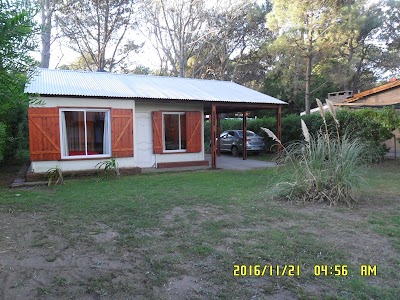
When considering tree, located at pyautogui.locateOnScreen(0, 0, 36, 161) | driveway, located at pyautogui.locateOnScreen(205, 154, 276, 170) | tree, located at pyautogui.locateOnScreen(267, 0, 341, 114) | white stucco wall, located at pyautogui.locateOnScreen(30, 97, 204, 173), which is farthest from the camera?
tree, located at pyautogui.locateOnScreen(267, 0, 341, 114)

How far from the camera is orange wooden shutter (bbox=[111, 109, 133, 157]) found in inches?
444

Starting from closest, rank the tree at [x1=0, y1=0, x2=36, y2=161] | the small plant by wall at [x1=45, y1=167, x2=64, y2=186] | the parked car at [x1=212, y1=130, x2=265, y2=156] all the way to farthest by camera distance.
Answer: the tree at [x1=0, y1=0, x2=36, y2=161], the small plant by wall at [x1=45, y1=167, x2=64, y2=186], the parked car at [x1=212, y1=130, x2=265, y2=156]

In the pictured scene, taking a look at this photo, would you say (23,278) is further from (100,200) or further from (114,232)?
(100,200)

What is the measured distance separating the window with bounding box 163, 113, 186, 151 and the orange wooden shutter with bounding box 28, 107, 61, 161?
395 cm

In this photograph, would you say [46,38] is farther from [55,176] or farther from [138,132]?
[55,176]

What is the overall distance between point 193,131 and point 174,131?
75 centimetres

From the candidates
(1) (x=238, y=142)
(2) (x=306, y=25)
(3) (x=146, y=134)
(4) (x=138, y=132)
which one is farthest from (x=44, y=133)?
(2) (x=306, y=25)

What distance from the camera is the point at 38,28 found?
4148 millimetres

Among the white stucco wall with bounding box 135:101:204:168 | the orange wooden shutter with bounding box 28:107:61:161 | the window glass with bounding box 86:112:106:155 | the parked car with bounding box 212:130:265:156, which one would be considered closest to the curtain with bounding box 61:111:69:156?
the orange wooden shutter with bounding box 28:107:61:161

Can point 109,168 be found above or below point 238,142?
below

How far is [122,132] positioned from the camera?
11406 millimetres

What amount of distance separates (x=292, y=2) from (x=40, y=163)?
15907 mm

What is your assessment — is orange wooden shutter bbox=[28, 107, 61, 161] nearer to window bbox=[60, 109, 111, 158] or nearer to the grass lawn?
window bbox=[60, 109, 111, 158]

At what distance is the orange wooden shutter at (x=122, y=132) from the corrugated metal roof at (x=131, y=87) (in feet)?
2.08
